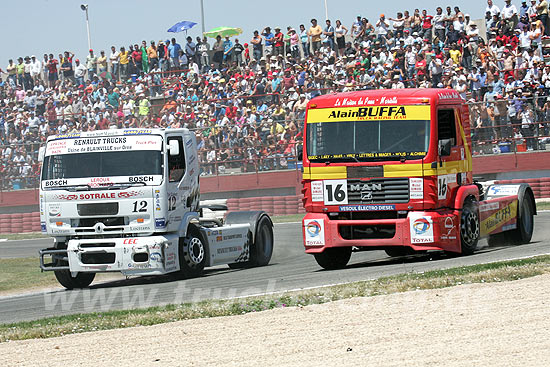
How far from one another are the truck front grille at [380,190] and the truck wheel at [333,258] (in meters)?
1.12

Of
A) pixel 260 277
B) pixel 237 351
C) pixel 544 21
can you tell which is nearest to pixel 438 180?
pixel 260 277

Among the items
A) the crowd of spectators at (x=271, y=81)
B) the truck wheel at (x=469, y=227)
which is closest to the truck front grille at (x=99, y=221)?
the truck wheel at (x=469, y=227)

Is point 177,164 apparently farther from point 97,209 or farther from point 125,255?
point 125,255

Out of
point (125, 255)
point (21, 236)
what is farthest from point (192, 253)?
point (21, 236)

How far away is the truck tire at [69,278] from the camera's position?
14508 millimetres

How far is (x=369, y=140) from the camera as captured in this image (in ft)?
43.2

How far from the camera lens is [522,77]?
1005 inches

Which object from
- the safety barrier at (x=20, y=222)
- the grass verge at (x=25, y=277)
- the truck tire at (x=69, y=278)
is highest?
the truck tire at (x=69, y=278)

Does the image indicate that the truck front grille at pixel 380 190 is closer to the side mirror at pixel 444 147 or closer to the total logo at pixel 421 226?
the total logo at pixel 421 226

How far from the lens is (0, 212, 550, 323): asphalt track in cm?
1181

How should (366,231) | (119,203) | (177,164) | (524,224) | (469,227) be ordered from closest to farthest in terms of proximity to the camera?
(366,231) < (469,227) < (119,203) < (177,164) < (524,224)

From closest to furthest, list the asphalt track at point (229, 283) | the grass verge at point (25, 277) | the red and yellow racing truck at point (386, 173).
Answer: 1. the asphalt track at point (229, 283)
2. the red and yellow racing truck at point (386, 173)
3. the grass verge at point (25, 277)

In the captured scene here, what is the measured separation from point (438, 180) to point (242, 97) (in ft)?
60.8

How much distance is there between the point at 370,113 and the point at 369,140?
402 millimetres
